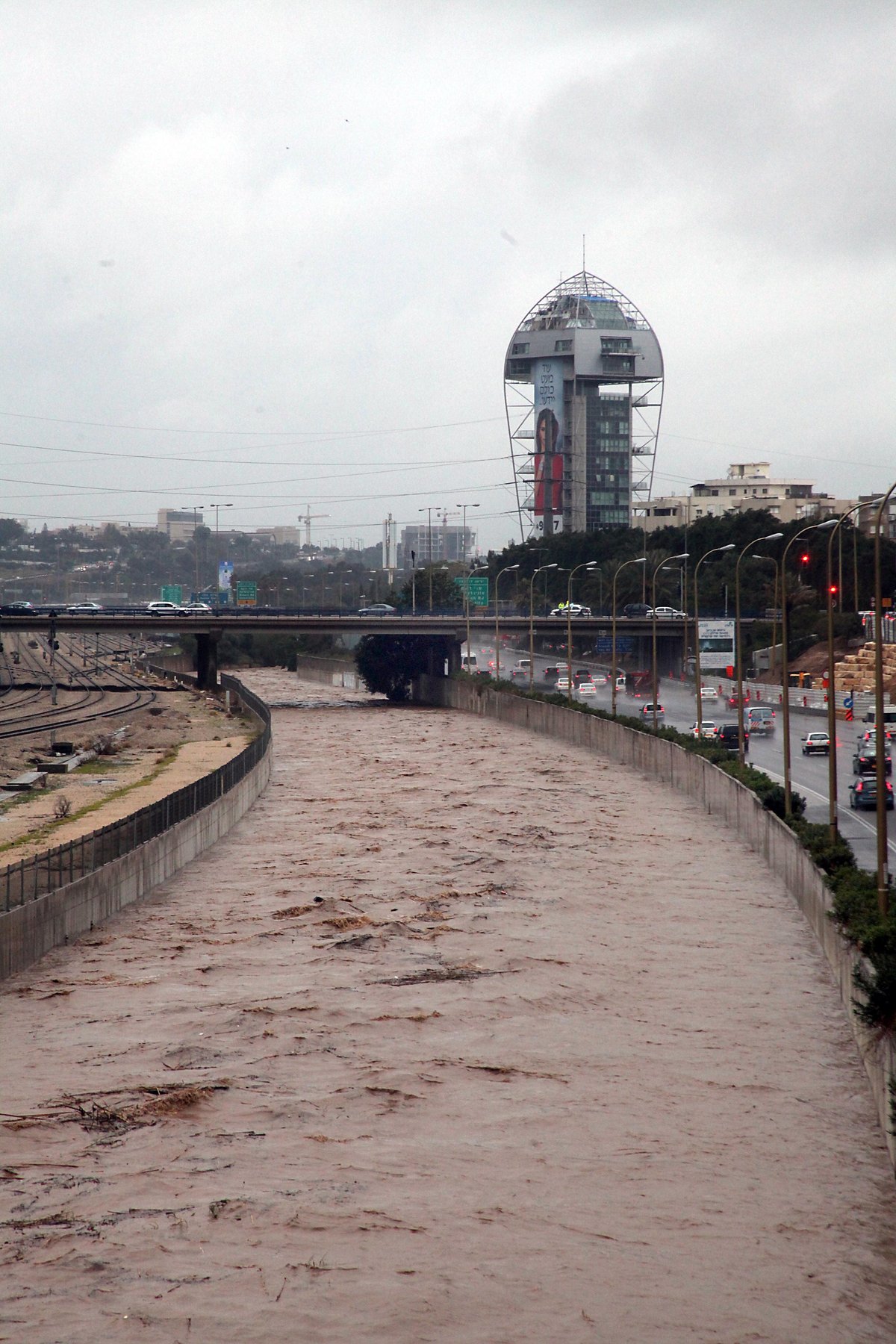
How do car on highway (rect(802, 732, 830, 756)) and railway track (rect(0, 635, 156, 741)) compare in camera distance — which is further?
railway track (rect(0, 635, 156, 741))

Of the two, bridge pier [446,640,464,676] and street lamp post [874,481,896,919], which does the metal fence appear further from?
bridge pier [446,640,464,676]

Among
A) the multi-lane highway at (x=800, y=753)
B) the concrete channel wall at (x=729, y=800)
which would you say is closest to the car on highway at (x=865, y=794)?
the multi-lane highway at (x=800, y=753)

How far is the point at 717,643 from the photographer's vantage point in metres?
89.2

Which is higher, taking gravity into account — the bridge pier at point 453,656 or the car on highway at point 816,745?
the bridge pier at point 453,656

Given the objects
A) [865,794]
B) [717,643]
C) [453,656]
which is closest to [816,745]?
[865,794]

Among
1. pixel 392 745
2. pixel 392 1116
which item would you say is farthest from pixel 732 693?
pixel 392 1116

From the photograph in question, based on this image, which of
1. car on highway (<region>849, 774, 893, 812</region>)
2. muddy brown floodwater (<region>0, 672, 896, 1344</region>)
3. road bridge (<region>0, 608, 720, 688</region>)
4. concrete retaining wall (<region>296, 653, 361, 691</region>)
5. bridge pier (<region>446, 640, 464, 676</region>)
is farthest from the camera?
concrete retaining wall (<region>296, 653, 361, 691</region>)

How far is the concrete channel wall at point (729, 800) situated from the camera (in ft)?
69.8

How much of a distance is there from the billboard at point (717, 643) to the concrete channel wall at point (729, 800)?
11.0 m

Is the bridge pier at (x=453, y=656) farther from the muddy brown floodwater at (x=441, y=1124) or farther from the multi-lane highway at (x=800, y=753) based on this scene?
the muddy brown floodwater at (x=441, y=1124)

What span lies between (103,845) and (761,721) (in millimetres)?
44223

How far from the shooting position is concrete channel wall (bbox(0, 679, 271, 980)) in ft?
86.5

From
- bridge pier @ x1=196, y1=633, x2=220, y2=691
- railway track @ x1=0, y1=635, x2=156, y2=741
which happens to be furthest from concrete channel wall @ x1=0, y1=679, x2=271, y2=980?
bridge pier @ x1=196, y1=633, x2=220, y2=691

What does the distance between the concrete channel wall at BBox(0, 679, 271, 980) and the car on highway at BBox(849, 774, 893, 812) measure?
19683 mm
